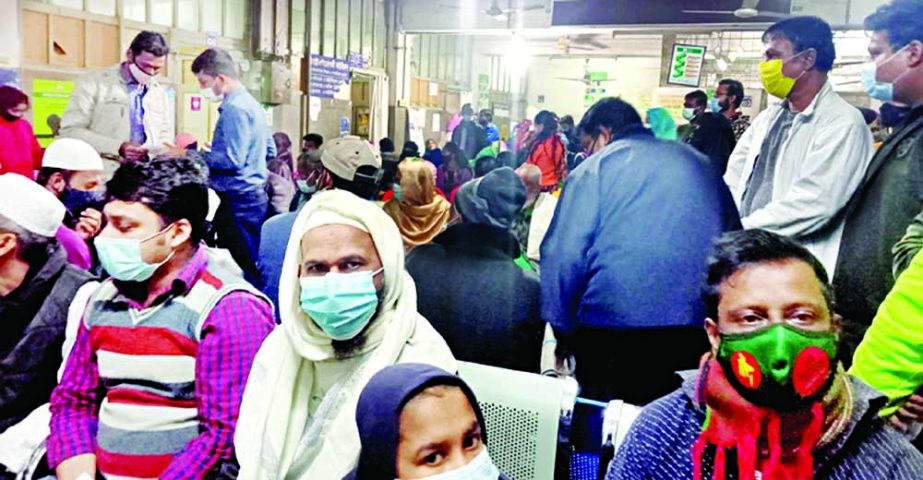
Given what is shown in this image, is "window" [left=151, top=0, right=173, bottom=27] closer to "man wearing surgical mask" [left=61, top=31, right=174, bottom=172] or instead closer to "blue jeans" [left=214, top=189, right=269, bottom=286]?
"man wearing surgical mask" [left=61, top=31, right=174, bottom=172]

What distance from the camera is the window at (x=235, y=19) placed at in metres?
3.05

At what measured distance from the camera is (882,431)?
42.4 inches

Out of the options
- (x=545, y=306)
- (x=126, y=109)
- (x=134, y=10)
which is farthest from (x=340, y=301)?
(x=134, y=10)

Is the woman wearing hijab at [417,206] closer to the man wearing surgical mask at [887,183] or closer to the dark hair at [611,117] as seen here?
the dark hair at [611,117]

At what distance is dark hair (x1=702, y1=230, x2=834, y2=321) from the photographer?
1190 millimetres

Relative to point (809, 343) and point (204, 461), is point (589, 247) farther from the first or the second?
point (204, 461)

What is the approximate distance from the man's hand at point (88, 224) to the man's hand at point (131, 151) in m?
0.30

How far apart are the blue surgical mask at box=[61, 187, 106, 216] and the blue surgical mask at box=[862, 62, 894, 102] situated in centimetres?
261

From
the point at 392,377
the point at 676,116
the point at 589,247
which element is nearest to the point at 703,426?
the point at 392,377

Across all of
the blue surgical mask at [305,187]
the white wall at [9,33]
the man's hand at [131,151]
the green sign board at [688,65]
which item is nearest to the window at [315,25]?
the blue surgical mask at [305,187]

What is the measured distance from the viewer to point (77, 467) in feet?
5.49

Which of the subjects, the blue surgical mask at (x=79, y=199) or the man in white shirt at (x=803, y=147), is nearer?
the man in white shirt at (x=803, y=147)

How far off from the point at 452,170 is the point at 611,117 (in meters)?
0.76

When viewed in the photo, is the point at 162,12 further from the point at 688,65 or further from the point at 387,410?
the point at 387,410
